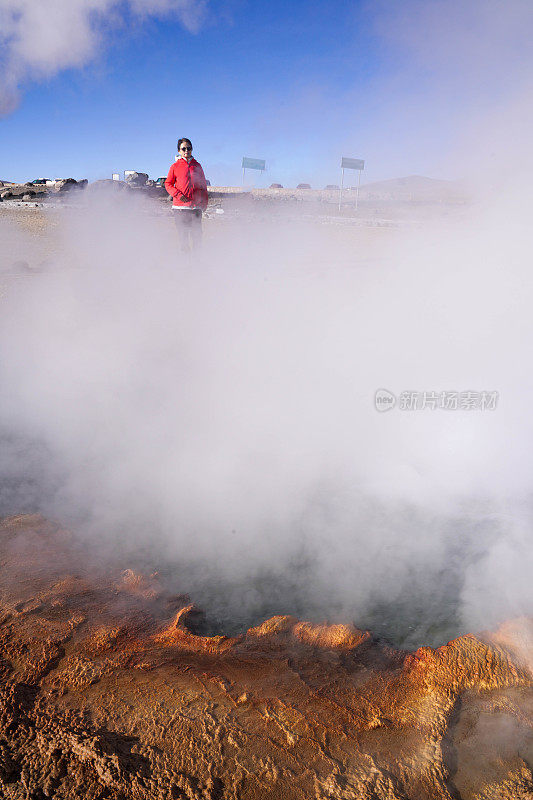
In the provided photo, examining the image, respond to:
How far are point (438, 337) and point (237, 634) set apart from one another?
2.80 meters

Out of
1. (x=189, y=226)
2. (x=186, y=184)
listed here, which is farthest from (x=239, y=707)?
(x=189, y=226)

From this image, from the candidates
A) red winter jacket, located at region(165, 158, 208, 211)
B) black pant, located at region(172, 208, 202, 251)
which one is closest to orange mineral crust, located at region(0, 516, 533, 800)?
red winter jacket, located at region(165, 158, 208, 211)

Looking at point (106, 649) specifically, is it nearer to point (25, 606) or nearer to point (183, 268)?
point (25, 606)

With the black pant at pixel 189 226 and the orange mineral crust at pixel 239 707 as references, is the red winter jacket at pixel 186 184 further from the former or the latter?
the orange mineral crust at pixel 239 707

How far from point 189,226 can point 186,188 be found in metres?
0.40

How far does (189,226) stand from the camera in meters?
4.49

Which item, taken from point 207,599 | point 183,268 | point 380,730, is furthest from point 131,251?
point 380,730

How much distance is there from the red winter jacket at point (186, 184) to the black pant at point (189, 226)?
109mm

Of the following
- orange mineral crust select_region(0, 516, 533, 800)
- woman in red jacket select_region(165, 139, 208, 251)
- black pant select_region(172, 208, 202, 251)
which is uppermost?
woman in red jacket select_region(165, 139, 208, 251)

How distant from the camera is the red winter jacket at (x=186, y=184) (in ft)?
13.3

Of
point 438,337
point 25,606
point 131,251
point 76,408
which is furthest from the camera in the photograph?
point 131,251

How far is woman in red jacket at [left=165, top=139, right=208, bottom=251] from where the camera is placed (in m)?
4.02

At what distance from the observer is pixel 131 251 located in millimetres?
6117

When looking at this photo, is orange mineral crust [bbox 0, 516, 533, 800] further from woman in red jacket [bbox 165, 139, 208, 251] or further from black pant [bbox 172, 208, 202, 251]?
black pant [bbox 172, 208, 202, 251]
